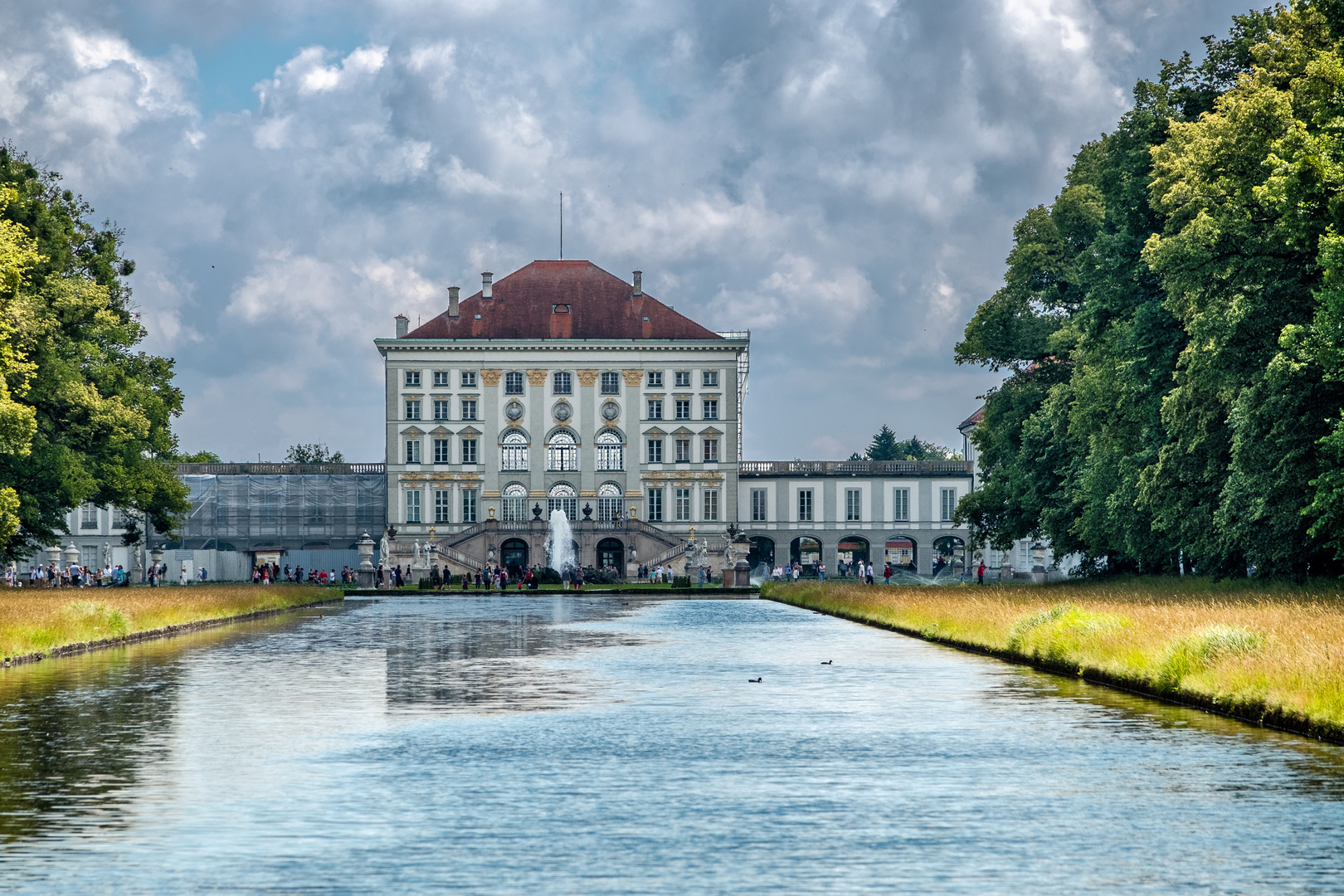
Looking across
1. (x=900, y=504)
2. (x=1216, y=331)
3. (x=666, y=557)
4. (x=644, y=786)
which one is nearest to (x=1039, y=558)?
(x=666, y=557)

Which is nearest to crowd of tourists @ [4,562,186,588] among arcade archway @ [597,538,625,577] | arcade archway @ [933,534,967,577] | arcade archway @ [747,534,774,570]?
arcade archway @ [597,538,625,577]

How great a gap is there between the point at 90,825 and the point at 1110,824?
7.04 meters

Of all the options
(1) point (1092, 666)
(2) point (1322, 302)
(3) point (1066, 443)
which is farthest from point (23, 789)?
(3) point (1066, 443)

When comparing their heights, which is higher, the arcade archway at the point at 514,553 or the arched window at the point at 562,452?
the arched window at the point at 562,452

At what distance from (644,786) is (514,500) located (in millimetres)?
95549

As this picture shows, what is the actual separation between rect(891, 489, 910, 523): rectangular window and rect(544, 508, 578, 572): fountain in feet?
80.6

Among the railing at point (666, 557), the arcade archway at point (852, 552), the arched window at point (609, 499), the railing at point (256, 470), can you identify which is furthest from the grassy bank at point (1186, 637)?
the railing at point (256, 470)

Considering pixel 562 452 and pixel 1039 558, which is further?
pixel 562 452

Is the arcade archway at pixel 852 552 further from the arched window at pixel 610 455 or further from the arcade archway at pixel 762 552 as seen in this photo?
the arched window at pixel 610 455

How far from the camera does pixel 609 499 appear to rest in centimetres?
10825

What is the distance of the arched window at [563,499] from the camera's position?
4230 inches

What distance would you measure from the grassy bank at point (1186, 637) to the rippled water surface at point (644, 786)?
0.50m

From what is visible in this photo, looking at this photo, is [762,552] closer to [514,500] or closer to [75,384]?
[514,500]

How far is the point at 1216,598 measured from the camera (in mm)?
32344
